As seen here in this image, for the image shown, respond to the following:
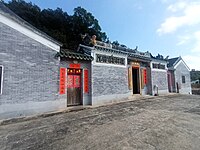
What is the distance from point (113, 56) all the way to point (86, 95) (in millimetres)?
3337

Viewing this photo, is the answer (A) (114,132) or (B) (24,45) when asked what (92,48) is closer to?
(B) (24,45)

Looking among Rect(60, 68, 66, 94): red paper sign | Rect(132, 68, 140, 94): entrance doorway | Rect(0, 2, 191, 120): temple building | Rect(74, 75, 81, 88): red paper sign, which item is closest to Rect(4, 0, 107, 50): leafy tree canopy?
→ Rect(132, 68, 140, 94): entrance doorway

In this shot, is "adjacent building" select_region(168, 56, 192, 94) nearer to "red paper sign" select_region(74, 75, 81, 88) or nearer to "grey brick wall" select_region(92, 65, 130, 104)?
"grey brick wall" select_region(92, 65, 130, 104)

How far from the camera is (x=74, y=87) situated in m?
7.61

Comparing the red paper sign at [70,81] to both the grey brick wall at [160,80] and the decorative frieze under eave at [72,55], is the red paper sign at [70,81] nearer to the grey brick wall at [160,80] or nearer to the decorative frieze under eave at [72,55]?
the decorative frieze under eave at [72,55]

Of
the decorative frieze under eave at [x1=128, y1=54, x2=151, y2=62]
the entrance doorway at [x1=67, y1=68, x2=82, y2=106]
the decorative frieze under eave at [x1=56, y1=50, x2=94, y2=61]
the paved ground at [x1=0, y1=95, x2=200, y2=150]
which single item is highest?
the decorative frieze under eave at [x1=128, y1=54, x2=151, y2=62]

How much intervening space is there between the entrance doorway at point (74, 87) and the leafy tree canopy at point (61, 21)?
1117cm

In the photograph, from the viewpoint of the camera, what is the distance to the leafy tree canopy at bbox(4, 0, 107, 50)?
18.1 meters

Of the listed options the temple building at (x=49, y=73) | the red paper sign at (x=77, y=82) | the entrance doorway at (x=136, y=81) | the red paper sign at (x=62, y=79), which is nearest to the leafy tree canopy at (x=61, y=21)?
the entrance doorway at (x=136, y=81)

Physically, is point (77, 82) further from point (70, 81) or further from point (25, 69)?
point (25, 69)

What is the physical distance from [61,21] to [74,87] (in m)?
17.5

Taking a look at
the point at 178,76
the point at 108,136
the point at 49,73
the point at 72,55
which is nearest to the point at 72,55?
the point at 72,55

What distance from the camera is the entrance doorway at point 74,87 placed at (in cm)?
740

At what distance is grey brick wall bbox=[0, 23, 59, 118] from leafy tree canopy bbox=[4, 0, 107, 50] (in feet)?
39.3
